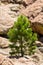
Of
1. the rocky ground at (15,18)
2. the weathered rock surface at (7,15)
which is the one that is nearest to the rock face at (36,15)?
the rocky ground at (15,18)

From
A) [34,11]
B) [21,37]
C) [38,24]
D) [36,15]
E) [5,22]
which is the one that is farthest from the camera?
[34,11]

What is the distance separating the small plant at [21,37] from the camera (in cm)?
2250

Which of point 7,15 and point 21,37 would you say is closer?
point 21,37

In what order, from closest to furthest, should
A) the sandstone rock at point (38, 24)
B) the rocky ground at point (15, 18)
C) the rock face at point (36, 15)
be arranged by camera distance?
the rocky ground at point (15, 18), the sandstone rock at point (38, 24), the rock face at point (36, 15)

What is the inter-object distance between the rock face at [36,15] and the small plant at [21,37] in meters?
5.75

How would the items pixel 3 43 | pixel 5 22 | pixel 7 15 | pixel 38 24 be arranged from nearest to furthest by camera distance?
pixel 3 43 < pixel 38 24 < pixel 5 22 < pixel 7 15

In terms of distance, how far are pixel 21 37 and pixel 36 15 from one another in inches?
340

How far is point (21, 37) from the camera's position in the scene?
2288 centimetres

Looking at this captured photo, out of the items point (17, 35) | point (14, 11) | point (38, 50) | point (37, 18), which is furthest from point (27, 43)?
point (14, 11)

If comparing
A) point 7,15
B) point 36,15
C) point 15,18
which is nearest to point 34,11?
point 36,15

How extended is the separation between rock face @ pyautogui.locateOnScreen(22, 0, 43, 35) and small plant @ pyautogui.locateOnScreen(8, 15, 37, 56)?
5748 mm

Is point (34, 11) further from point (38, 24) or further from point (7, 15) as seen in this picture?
point (7, 15)

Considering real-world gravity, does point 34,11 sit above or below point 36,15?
above

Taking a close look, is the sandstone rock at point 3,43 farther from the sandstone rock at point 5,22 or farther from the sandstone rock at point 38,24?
the sandstone rock at point 38,24
